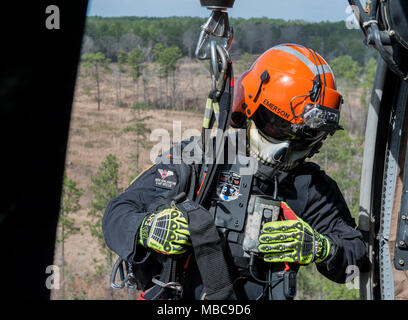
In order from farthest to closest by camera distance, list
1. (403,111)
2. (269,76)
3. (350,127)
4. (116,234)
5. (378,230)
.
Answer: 1. (350,127)
2. (378,230)
3. (403,111)
4. (269,76)
5. (116,234)

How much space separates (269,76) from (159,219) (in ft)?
3.86

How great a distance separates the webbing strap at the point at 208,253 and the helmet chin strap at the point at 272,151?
636 mm

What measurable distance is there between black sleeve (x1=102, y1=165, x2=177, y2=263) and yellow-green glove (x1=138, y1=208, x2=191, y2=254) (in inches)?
5.2

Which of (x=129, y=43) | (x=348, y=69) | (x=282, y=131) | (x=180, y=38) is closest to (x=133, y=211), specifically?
(x=282, y=131)

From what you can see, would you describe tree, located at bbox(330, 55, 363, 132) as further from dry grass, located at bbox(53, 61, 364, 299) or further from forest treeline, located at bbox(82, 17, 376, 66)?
forest treeline, located at bbox(82, 17, 376, 66)

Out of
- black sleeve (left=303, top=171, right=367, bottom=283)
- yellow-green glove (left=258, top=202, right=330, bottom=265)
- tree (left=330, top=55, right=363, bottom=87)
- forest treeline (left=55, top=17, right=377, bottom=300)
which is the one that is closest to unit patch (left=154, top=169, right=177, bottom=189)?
yellow-green glove (left=258, top=202, right=330, bottom=265)

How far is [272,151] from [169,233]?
2.84 feet

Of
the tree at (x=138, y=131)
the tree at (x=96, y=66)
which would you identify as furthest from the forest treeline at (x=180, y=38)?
the tree at (x=138, y=131)

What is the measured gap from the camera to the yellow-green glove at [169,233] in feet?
8.61

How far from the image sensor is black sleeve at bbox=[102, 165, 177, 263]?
2.77m

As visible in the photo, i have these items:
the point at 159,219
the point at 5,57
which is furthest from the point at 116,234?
the point at 5,57

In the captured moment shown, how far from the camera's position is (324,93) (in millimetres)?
2959

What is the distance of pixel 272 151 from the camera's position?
298cm

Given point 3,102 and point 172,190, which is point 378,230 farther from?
point 3,102
